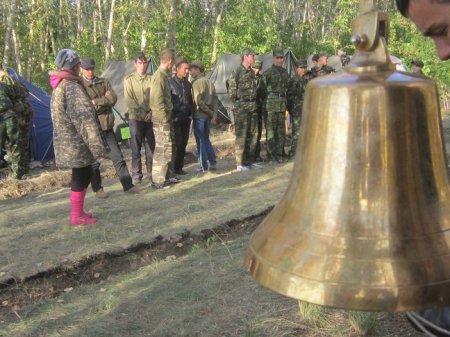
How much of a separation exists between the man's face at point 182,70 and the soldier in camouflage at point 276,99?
158 centimetres

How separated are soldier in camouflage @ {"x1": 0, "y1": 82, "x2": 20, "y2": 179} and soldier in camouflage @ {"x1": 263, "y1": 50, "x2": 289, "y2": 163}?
3.97 metres

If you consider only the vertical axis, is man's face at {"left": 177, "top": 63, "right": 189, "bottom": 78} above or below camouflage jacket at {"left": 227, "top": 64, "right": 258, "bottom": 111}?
above

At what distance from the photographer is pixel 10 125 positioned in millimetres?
8328

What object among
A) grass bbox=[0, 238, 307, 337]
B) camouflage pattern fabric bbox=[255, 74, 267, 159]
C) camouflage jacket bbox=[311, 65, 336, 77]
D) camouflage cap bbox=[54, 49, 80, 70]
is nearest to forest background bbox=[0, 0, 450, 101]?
camouflage jacket bbox=[311, 65, 336, 77]

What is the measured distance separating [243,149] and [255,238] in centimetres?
749

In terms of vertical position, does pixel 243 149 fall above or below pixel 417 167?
below

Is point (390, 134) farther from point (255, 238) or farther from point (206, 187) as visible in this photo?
point (206, 187)

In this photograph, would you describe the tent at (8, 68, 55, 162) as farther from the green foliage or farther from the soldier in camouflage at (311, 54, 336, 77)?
the green foliage

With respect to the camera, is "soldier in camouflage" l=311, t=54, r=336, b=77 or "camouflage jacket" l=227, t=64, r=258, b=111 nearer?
"camouflage jacket" l=227, t=64, r=258, b=111

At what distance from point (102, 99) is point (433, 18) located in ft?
19.2

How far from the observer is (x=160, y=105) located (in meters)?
6.85

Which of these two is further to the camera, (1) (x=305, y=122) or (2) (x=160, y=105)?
(2) (x=160, y=105)

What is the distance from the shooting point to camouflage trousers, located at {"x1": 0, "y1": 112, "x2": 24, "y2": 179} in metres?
8.31

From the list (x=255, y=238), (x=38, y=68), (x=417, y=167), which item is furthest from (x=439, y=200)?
(x=38, y=68)
